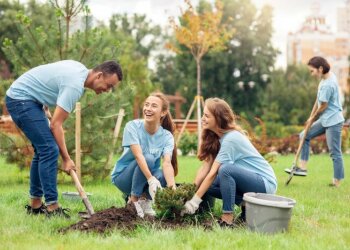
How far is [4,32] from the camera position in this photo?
27797mm

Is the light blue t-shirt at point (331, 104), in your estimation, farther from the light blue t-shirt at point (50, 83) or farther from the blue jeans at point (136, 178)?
the light blue t-shirt at point (50, 83)

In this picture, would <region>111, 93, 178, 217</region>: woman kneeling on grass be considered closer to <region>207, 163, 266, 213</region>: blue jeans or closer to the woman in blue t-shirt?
<region>207, 163, 266, 213</region>: blue jeans

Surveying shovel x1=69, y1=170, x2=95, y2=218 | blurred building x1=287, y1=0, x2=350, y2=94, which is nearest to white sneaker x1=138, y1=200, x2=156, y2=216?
shovel x1=69, y1=170, x2=95, y2=218

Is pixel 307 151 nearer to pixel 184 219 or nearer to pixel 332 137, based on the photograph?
pixel 332 137

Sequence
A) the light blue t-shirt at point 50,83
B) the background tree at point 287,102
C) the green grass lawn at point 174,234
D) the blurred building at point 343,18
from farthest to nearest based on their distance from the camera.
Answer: the blurred building at point 343,18 → the background tree at point 287,102 → the light blue t-shirt at point 50,83 → the green grass lawn at point 174,234

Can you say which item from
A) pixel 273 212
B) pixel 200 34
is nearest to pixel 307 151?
pixel 273 212

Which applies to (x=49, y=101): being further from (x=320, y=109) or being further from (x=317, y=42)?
(x=317, y=42)

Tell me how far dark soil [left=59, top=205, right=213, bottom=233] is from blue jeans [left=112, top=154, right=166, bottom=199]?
20 cm

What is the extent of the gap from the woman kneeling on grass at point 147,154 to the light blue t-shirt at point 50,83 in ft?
1.95

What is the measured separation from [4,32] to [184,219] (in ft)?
83.1

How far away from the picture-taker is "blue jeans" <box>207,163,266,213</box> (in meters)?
4.36

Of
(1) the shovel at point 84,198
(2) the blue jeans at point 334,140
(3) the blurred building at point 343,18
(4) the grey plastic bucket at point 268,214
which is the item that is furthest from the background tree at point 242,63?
(3) the blurred building at point 343,18

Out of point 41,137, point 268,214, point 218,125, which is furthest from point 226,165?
point 41,137

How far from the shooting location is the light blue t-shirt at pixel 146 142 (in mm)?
4815
